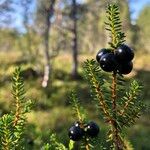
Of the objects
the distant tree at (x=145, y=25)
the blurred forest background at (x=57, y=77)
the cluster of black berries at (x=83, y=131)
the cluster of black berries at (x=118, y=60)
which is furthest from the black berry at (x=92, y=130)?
the distant tree at (x=145, y=25)

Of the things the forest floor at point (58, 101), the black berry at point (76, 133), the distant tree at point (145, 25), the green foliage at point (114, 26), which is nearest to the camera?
the green foliage at point (114, 26)

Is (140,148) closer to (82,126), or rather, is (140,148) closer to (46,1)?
(46,1)

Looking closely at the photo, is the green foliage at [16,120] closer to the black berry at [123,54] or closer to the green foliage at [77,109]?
the green foliage at [77,109]

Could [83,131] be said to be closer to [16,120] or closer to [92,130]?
[92,130]

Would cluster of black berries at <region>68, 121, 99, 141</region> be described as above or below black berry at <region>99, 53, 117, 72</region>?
below

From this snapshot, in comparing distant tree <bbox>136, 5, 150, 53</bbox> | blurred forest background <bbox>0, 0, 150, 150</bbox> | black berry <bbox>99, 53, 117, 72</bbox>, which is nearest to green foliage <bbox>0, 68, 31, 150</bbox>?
black berry <bbox>99, 53, 117, 72</bbox>

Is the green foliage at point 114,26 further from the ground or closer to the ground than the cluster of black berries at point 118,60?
further from the ground

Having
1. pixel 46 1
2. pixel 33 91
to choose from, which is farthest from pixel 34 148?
pixel 46 1

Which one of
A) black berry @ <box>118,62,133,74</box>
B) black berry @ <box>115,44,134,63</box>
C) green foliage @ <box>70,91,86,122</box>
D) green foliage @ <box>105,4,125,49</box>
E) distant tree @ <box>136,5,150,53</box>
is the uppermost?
distant tree @ <box>136,5,150,53</box>

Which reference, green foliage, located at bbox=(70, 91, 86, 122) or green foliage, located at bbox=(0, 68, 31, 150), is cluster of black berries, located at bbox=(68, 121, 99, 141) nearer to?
green foliage, located at bbox=(70, 91, 86, 122)
